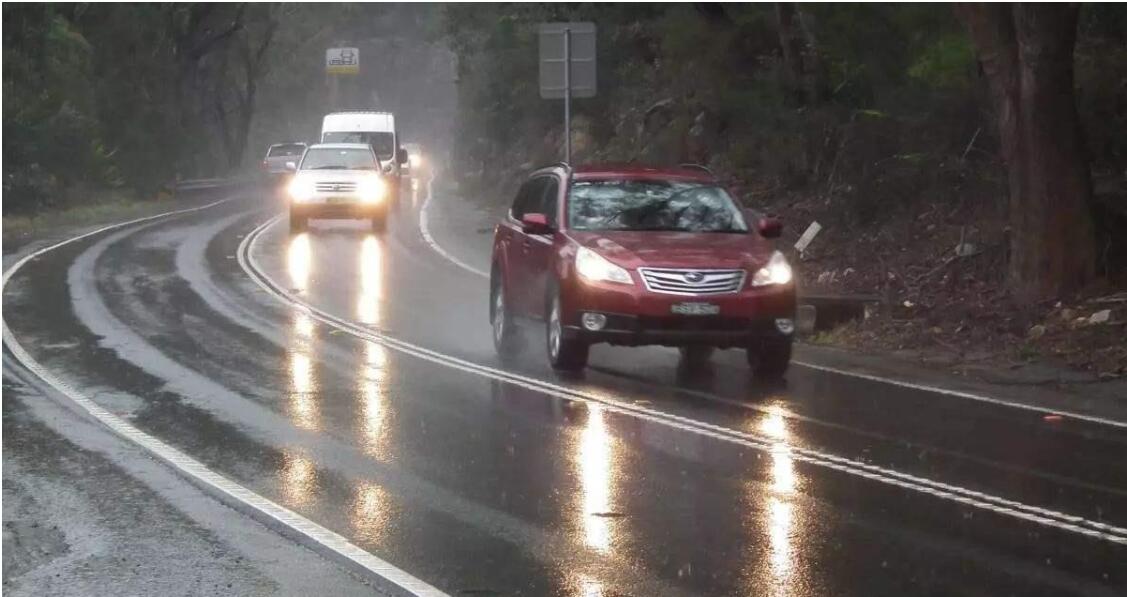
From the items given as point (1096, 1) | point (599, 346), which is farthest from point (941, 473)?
point (1096, 1)

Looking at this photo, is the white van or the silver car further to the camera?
the white van

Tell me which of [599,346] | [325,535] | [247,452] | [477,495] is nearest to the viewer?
[325,535]

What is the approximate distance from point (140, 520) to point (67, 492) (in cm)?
100

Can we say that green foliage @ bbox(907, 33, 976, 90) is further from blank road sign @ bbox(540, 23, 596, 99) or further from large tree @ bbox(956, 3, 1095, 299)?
blank road sign @ bbox(540, 23, 596, 99)

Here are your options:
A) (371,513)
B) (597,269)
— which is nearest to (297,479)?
(371,513)

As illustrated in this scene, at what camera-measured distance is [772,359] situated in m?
14.2

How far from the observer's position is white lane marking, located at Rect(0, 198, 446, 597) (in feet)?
24.6

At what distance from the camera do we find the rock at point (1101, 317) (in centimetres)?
1520

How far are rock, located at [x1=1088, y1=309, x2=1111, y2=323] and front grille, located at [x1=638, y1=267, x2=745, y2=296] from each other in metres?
3.69

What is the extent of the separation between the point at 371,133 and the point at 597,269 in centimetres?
3656

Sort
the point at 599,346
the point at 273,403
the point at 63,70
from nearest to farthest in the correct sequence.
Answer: the point at 273,403 < the point at 599,346 < the point at 63,70

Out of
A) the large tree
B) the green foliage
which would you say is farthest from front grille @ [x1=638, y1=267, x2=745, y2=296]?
the green foliage

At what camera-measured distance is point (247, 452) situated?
10828 mm

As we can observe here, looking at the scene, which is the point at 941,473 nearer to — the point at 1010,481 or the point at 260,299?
the point at 1010,481
